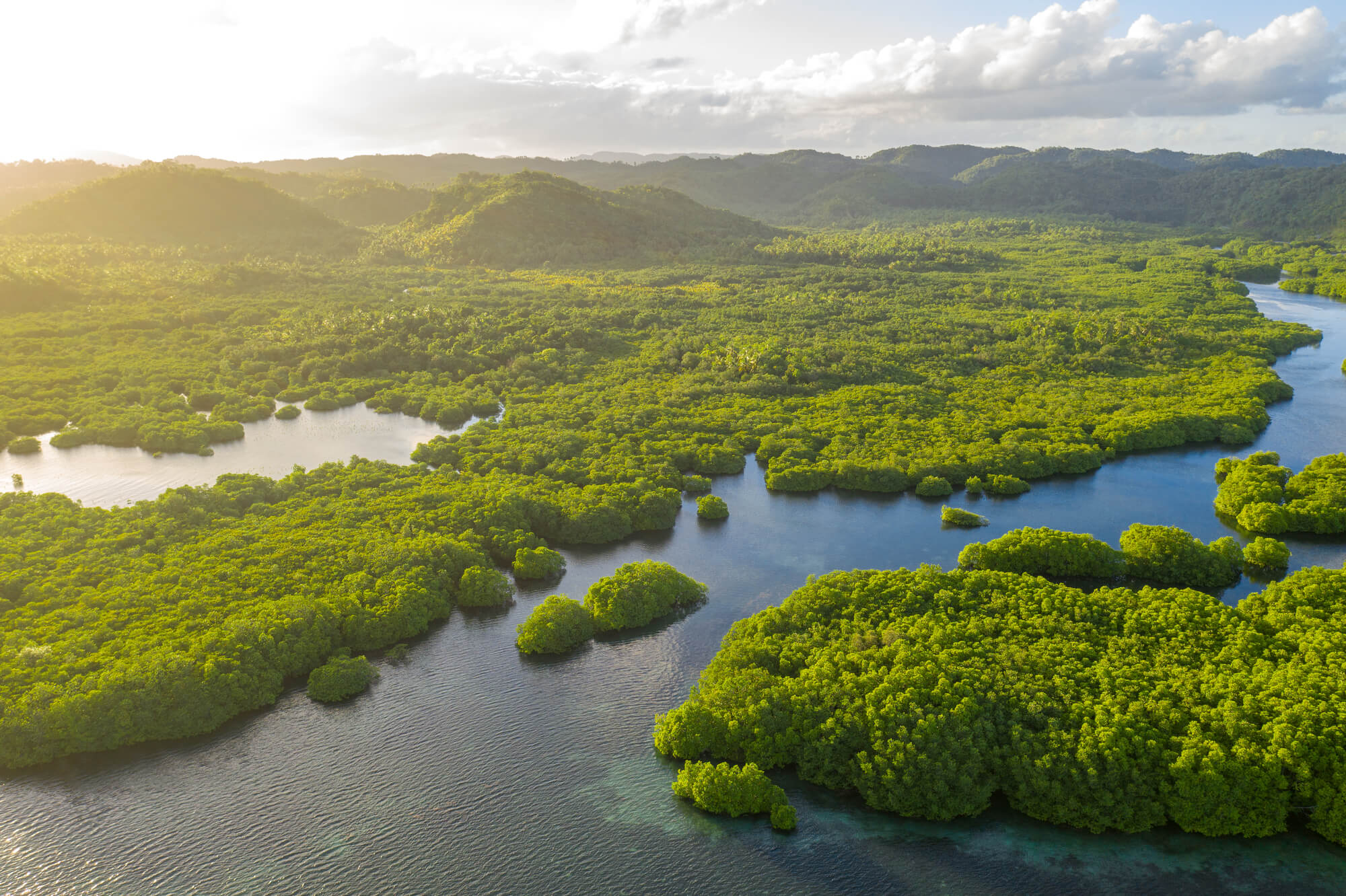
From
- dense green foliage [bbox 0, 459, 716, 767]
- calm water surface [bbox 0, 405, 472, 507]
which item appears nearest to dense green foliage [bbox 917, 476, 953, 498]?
dense green foliage [bbox 0, 459, 716, 767]

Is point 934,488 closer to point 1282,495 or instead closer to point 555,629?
point 1282,495

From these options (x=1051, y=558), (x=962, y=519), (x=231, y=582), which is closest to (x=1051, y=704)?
(x=1051, y=558)

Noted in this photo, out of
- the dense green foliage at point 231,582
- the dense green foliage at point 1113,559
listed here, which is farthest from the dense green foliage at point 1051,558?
the dense green foliage at point 231,582

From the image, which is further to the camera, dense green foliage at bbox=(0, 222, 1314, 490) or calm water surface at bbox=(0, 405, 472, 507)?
dense green foliage at bbox=(0, 222, 1314, 490)

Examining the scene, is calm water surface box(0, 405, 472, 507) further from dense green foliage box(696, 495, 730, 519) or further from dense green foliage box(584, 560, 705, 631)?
dense green foliage box(584, 560, 705, 631)

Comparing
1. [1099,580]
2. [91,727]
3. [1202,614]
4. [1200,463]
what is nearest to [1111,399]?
[1200,463]

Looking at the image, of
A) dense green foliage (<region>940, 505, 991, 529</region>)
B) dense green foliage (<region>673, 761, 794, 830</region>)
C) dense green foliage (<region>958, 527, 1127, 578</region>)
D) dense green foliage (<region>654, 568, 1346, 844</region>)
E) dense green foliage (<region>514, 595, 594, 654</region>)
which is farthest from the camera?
dense green foliage (<region>940, 505, 991, 529</region>)

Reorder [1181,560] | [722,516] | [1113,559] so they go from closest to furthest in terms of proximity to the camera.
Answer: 1. [1181,560]
2. [1113,559]
3. [722,516]
